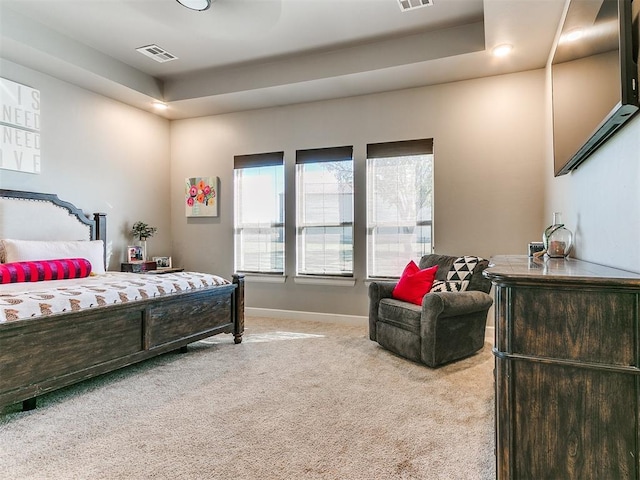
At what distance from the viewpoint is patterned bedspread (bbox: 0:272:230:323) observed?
2201 millimetres

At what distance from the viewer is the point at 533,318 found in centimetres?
130

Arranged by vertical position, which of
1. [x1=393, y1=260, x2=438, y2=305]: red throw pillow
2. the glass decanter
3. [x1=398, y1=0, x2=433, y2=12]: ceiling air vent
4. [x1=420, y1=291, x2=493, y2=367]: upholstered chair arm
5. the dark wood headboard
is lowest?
[x1=420, y1=291, x2=493, y2=367]: upholstered chair arm

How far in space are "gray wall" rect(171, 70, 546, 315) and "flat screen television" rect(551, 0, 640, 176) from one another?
145 cm

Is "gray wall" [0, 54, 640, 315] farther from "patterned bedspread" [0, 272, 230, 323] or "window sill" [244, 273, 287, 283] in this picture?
"patterned bedspread" [0, 272, 230, 323]

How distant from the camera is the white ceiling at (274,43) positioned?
332cm

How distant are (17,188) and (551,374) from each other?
459 cm

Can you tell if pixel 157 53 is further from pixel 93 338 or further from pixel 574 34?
pixel 574 34

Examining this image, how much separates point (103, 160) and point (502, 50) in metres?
4.50

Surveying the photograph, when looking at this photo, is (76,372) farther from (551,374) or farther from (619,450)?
(619,450)

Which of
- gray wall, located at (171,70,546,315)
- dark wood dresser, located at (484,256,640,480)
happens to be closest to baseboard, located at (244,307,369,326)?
gray wall, located at (171,70,546,315)

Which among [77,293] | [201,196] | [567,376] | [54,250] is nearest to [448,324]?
[567,376]

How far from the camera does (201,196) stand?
5.47 meters

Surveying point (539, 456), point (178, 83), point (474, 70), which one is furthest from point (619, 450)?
point (178, 83)

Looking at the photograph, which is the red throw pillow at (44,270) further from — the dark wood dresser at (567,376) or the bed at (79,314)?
the dark wood dresser at (567,376)
